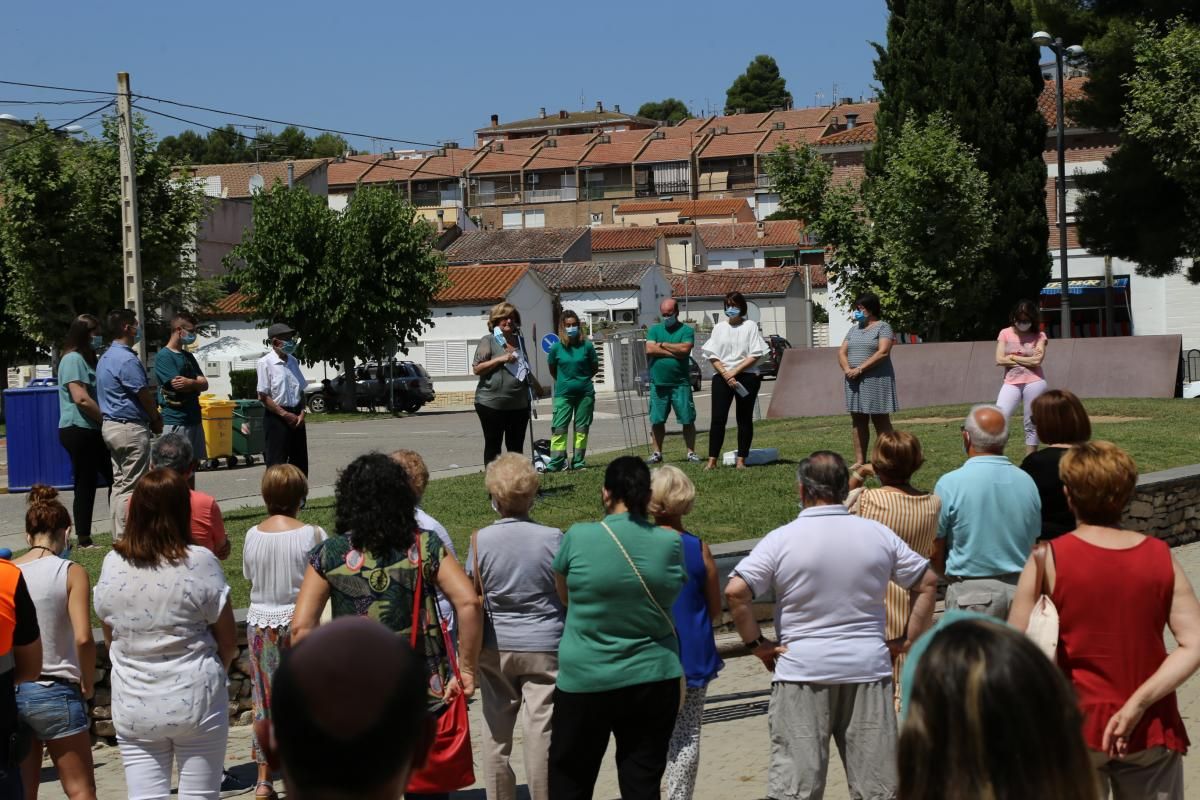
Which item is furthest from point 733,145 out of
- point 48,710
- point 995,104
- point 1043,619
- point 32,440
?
point 1043,619

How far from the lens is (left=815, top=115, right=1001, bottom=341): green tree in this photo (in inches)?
1412

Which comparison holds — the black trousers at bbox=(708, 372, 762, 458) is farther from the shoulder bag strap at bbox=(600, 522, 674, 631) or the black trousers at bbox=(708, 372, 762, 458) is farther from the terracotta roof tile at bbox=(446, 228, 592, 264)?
the terracotta roof tile at bbox=(446, 228, 592, 264)

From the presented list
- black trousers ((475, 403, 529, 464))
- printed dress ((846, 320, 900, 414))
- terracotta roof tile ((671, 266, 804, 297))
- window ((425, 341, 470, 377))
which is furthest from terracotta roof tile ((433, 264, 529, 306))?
black trousers ((475, 403, 529, 464))

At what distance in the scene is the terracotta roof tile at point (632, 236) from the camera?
77688 millimetres

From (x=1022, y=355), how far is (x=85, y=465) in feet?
26.4

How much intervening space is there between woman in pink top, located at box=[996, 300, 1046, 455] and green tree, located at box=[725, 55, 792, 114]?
5289 inches

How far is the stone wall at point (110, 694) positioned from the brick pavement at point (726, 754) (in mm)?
89

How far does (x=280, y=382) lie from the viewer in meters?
11.3

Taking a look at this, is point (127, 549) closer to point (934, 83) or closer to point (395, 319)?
point (934, 83)

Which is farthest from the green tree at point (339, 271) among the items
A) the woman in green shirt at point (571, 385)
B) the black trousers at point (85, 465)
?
the black trousers at point (85, 465)

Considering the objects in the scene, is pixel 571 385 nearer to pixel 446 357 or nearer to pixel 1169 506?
pixel 1169 506

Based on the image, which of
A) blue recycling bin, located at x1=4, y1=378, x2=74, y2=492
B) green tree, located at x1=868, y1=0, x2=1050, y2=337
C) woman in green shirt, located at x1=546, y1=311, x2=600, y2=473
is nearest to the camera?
woman in green shirt, located at x1=546, y1=311, x2=600, y2=473

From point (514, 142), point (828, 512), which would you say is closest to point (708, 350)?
point (828, 512)

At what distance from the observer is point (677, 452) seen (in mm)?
16359
